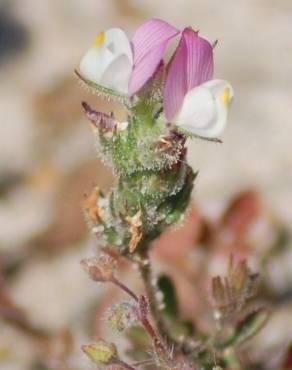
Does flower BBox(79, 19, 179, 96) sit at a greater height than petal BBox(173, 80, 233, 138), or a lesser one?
greater

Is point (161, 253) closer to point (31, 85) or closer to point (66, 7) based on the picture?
point (31, 85)

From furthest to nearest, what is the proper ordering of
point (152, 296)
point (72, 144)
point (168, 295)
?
point (72, 144)
point (168, 295)
point (152, 296)

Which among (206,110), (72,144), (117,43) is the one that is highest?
(72,144)

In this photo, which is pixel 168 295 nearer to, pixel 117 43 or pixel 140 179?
pixel 140 179

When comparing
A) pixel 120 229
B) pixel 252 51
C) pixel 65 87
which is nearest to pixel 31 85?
pixel 65 87

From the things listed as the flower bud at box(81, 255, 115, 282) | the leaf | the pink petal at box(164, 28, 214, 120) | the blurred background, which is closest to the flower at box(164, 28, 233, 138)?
the pink petal at box(164, 28, 214, 120)

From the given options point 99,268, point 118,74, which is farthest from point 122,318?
point 118,74

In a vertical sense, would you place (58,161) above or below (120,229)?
above

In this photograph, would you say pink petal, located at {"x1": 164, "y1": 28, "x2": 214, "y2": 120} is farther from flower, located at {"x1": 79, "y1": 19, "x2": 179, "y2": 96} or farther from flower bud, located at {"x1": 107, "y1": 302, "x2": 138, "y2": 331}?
flower bud, located at {"x1": 107, "y1": 302, "x2": 138, "y2": 331}
